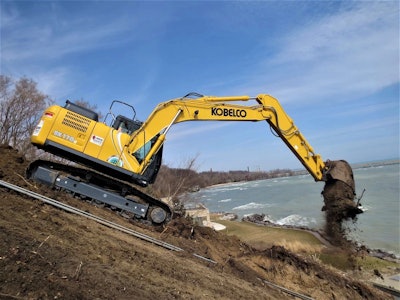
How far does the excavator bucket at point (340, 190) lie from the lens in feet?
36.9

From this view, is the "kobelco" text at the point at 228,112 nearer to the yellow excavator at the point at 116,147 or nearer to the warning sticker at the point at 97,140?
the yellow excavator at the point at 116,147

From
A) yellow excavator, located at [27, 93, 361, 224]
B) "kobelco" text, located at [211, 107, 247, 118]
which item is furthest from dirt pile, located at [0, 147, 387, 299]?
"kobelco" text, located at [211, 107, 247, 118]

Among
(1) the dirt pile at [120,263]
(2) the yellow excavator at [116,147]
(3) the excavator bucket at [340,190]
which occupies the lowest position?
(1) the dirt pile at [120,263]

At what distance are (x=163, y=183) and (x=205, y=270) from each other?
1946cm

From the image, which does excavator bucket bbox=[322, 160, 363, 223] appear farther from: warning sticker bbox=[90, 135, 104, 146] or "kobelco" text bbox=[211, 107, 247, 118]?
warning sticker bbox=[90, 135, 104, 146]

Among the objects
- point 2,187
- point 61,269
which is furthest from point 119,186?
point 61,269

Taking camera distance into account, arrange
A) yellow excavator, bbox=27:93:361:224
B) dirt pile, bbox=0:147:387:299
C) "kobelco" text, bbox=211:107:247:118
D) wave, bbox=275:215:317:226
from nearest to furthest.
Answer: dirt pile, bbox=0:147:387:299 < yellow excavator, bbox=27:93:361:224 < "kobelco" text, bbox=211:107:247:118 < wave, bbox=275:215:317:226

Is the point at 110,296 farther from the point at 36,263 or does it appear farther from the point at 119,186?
the point at 119,186

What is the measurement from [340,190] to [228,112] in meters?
4.70

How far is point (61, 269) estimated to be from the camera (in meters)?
4.04

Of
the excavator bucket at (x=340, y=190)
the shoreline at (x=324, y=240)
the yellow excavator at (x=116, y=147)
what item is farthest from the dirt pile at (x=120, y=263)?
the shoreline at (x=324, y=240)

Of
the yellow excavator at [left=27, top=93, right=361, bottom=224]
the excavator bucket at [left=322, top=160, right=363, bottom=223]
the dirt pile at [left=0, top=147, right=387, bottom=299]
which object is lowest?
the dirt pile at [left=0, top=147, right=387, bottom=299]

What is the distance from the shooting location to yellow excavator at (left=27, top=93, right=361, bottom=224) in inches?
308

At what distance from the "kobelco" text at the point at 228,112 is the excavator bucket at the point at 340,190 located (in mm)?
3778
